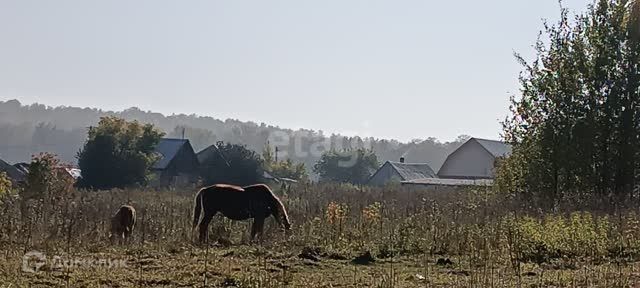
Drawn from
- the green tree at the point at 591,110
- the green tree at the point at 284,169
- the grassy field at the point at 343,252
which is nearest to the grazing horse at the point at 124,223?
the grassy field at the point at 343,252

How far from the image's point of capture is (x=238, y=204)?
16.8m

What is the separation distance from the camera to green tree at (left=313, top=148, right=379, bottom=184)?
8788cm

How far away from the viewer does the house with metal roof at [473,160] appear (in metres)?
71.2

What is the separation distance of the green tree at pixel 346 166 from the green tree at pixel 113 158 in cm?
3389

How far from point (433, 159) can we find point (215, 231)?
14861cm

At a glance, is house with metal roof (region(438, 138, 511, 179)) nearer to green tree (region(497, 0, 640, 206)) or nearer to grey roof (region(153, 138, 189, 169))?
grey roof (region(153, 138, 189, 169))

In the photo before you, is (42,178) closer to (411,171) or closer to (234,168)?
(234,168)

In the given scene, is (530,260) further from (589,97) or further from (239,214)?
(589,97)

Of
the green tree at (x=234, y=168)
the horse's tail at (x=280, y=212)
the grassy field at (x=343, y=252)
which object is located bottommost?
the grassy field at (x=343, y=252)

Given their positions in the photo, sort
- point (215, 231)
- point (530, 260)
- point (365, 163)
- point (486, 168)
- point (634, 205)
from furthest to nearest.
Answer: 1. point (365, 163)
2. point (486, 168)
3. point (634, 205)
4. point (215, 231)
5. point (530, 260)

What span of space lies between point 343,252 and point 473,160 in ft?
203

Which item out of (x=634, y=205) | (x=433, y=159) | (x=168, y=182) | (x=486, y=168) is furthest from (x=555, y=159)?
(x=433, y=159)

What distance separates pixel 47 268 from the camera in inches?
363

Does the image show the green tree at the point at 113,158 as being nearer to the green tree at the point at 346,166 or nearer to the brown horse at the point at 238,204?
the green tree at the point at 346,166
